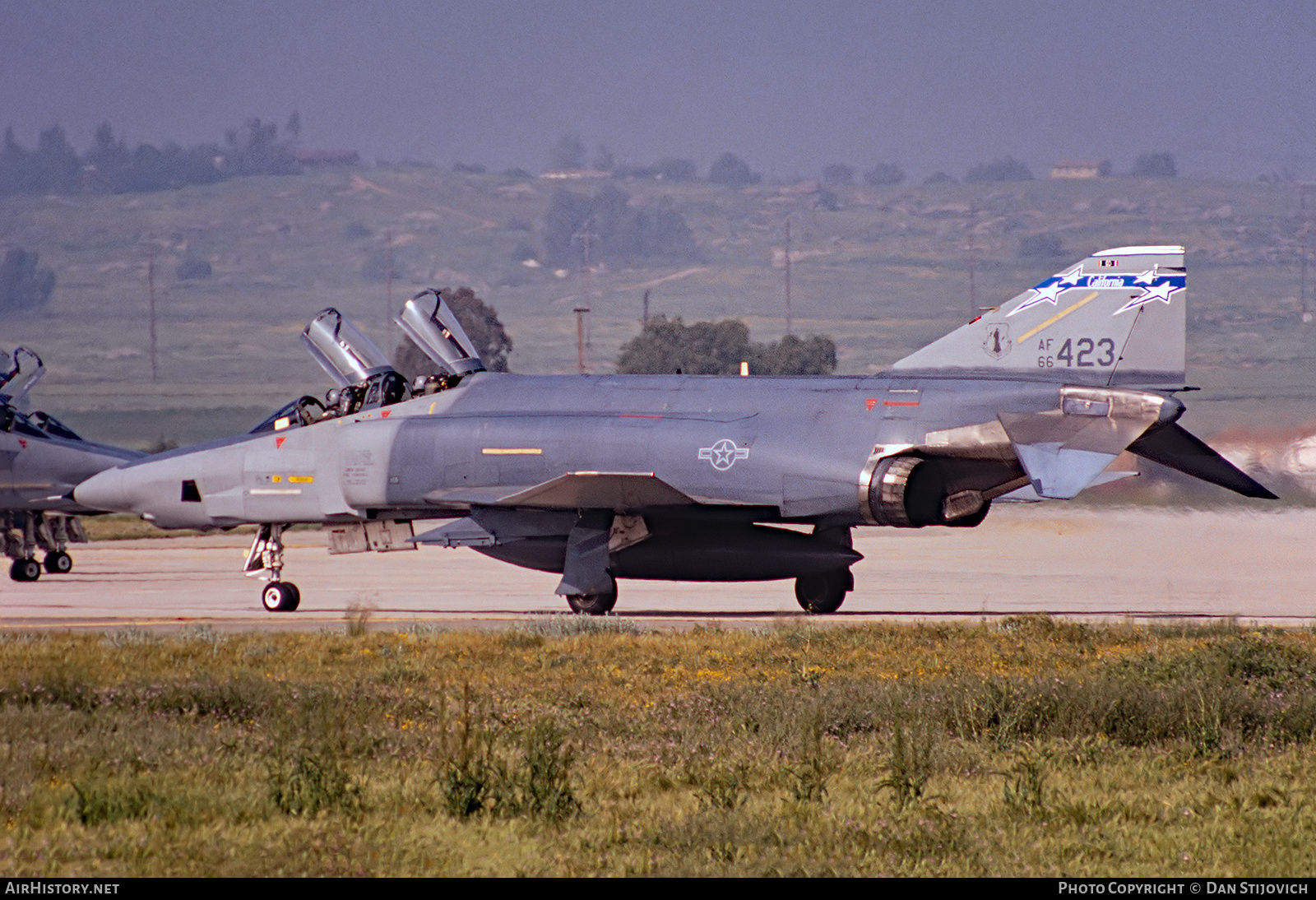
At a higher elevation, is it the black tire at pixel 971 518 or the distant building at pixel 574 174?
the distant building at pixel 574 174

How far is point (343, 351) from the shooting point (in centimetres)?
2038

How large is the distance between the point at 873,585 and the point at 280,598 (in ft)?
29.1

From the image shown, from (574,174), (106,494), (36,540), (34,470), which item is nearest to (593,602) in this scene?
(106,494)

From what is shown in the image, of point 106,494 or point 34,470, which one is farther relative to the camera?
point 34,470

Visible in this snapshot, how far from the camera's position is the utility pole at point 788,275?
11906 centimetres

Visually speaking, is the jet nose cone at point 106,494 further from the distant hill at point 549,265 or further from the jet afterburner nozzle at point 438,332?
the distant hill at point 549,265

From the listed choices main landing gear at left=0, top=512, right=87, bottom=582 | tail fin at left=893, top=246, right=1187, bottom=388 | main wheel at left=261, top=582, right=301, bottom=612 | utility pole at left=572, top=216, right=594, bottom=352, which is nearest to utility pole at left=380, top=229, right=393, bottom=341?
utility pole at left=572, top=216, right=594, bottom=352

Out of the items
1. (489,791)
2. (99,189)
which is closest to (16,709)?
(489,791)

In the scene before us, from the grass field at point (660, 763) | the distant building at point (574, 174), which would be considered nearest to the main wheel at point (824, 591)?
the grass field at point (660, 763)

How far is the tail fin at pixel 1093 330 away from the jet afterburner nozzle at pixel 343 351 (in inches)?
281

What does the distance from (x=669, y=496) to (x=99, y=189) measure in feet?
524

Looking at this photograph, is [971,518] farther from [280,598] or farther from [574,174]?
[574,174]

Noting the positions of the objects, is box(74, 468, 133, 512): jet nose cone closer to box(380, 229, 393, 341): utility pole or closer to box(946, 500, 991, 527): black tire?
box(946, 500, 991, 527): black tire

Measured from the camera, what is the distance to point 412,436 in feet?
62.2
